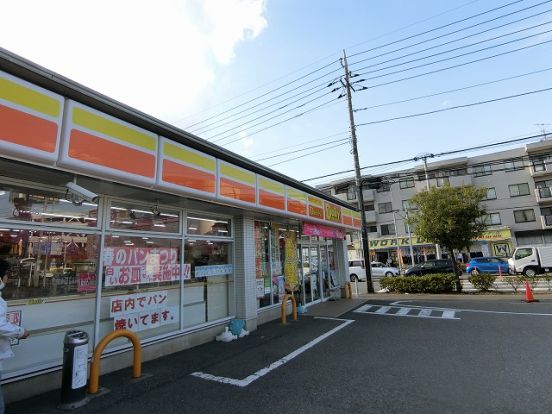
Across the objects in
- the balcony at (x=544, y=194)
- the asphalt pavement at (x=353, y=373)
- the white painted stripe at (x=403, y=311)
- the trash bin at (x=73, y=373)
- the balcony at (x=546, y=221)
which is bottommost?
the asphalt pavement at (x=353, y=373)

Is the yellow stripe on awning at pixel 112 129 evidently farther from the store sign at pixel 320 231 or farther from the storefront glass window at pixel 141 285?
the store sign at pixel 320 231

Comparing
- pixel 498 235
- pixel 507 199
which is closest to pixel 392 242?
pixel 498 235

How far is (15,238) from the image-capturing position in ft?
15.4

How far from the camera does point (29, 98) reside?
379 cm

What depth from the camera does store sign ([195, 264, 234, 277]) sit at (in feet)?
24.4

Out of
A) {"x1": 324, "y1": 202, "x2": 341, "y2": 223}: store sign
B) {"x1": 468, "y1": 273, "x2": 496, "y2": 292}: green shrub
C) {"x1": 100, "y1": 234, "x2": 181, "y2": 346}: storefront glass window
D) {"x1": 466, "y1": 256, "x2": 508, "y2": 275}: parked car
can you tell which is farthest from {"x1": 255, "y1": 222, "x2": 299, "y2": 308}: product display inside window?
{"x1": 466, "y1": 256, "x2": 508, "y2": 275}: parked car

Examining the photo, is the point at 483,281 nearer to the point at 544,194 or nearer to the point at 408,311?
the point at 408,311

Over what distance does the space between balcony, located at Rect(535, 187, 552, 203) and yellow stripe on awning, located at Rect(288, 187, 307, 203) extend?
32.8 m

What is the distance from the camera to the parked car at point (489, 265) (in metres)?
22.4

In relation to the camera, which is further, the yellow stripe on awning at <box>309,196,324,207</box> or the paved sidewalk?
the yellow stripe on awning at <box>309,196,324,207</box>

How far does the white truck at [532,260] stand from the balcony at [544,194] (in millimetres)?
14792

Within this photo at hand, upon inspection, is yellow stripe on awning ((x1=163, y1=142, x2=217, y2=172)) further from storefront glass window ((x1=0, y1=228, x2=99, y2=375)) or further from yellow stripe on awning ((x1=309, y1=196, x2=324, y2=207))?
yellow stripe on awning ((x1=309, y1=196, x2=324, y2=207))

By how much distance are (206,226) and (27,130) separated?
4.51m

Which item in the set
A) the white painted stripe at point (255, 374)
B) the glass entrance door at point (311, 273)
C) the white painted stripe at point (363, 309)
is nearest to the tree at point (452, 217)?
the white painted stripe at point (363, 309)
